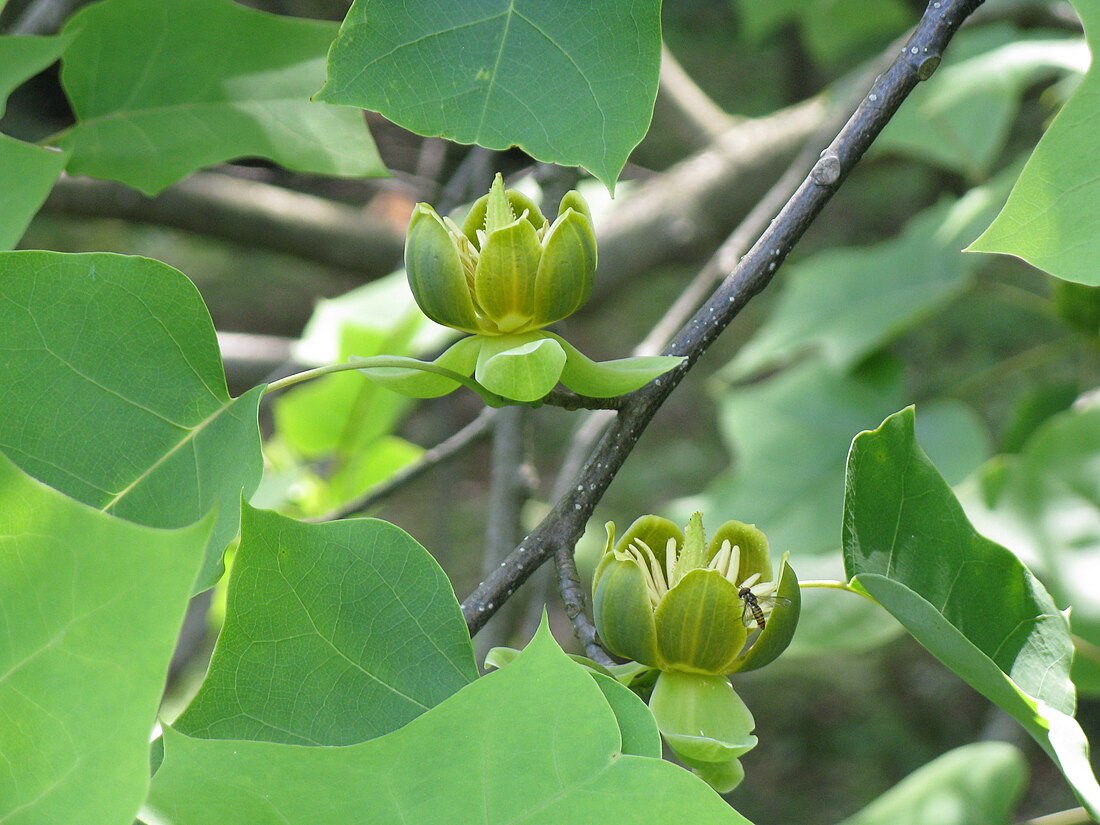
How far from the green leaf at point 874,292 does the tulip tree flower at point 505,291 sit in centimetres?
86

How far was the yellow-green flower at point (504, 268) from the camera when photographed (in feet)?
1.29

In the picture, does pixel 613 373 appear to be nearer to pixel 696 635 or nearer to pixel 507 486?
pixel 696 635

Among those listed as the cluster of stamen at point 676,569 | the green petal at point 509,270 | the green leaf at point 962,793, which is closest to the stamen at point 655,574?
the cluster of stamen at point 676,569

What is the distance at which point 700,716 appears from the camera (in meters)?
0.37

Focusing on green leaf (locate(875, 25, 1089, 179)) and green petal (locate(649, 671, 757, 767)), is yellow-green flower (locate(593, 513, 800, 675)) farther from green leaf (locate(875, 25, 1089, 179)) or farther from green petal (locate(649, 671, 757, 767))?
green leaf (locate(875, 25, 1089, 179))

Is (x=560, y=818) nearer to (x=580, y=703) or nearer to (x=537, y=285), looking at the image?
(x=580, y=703)

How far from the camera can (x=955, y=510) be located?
1.34ft

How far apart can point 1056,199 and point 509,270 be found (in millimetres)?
191

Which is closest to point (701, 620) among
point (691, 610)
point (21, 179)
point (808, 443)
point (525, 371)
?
point (691, 610)

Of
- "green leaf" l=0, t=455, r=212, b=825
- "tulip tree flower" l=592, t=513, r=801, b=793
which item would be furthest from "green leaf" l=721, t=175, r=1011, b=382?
"green leaf" l=0, t=455, r=212, b=825

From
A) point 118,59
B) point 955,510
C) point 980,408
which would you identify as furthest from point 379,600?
point 980,408

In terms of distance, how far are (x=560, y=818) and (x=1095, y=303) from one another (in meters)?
1.01

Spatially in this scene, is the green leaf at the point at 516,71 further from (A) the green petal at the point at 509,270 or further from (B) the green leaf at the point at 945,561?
(B) the green leaf at the point at 945,561

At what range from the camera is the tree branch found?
39 cm
